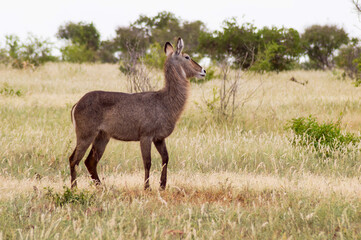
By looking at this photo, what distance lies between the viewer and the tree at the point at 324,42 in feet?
108

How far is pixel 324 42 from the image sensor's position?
3306cm

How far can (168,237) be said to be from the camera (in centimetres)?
356

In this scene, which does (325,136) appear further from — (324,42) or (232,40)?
(324,42)

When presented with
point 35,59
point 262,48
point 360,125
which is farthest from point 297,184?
point 35,59

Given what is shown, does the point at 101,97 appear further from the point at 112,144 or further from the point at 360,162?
the point at 360,162

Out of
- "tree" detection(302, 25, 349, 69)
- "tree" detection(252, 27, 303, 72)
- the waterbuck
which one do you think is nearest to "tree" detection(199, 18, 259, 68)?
"tree" detection(252, 27, 303, 72)

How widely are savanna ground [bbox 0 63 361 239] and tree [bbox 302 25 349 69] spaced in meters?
19.8

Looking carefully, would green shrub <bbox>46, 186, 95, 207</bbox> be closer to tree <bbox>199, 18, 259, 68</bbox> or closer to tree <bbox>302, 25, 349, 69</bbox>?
tree <bbox>199, 18, 259, 68</bbox>

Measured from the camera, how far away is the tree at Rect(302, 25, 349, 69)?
32969 millimetres

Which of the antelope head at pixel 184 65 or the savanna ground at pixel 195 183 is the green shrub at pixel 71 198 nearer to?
the savanna ground at pixel 195 183

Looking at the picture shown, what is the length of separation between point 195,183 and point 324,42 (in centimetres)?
3016

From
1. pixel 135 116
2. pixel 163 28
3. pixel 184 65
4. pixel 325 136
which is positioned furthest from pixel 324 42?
pixel 135 116

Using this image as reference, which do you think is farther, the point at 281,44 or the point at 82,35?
the point at 82,35

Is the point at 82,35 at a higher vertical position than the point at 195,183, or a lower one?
higher
